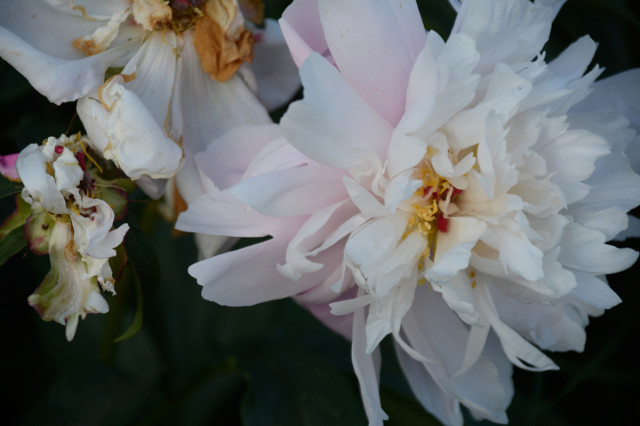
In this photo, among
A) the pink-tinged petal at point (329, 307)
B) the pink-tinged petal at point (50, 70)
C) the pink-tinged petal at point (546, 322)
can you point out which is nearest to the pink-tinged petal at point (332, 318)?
the pink-tinged petal at point (329, 307)

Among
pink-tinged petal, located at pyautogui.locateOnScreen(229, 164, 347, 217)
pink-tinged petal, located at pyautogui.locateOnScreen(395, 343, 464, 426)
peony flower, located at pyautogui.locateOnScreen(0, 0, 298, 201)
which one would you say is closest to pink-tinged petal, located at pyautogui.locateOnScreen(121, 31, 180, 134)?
peony flower, located at pyautogui.locateOnScreen(0, 0, 298, 201)

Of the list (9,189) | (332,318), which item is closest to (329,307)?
(332,318)

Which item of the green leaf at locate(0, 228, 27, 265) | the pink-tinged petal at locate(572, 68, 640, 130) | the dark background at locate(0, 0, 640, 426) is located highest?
the pink-tinged petal at locate(572, 68, 640, 130)

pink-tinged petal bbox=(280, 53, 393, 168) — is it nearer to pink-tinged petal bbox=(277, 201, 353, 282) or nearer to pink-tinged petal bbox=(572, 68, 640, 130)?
pink-tinged petal bbox=(277, 201, 353, 282)

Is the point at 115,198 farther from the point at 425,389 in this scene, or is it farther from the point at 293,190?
the point at 425,389

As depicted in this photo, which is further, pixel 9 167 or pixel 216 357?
pixel 216 357

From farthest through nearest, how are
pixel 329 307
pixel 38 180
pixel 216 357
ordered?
pixel 216 357 < pixel 329 307 < pixel 38 180

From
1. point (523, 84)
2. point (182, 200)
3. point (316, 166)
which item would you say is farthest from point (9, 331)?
point (523, 84)
